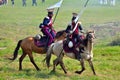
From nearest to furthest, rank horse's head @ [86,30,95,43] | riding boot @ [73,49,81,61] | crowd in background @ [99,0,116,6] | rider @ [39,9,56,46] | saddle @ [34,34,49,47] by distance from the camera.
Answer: horse's head @ [86,30,95,43], riding boot @ [73,49,81,61], rider @ [39,9,56,46], saddle @ [34,34,49,47], crowd in background @ [99,0,116,6]

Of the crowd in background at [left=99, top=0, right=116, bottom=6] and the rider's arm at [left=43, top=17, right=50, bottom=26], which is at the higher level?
the rider's arm at [left=43, top=17, right=50, bottom=26]

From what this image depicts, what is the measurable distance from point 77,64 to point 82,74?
85.9 inches

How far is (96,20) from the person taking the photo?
128ft

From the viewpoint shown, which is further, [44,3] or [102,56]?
[44,3]

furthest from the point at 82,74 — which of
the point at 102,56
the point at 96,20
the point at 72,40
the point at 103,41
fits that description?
the point at 96,20

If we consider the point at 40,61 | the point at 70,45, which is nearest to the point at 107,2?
the point at 40,61

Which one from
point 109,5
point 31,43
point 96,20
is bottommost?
point 109,5

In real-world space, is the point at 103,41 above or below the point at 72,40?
below

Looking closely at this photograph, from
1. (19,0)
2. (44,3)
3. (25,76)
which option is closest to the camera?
(25,76)

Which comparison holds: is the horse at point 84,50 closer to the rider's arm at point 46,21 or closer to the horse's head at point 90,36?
the horse's head at point 90,36

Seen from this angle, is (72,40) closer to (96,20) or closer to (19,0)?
(96,20)

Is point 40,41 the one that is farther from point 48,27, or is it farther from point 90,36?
point 90,36

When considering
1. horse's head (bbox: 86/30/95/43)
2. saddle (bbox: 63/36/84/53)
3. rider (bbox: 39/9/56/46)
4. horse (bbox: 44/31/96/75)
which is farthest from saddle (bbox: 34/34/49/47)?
horse's head (bbox: 86/30/95/43)

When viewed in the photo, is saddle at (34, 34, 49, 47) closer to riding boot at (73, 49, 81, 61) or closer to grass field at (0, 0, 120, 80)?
grass field at (0, 0, 120, 80)
